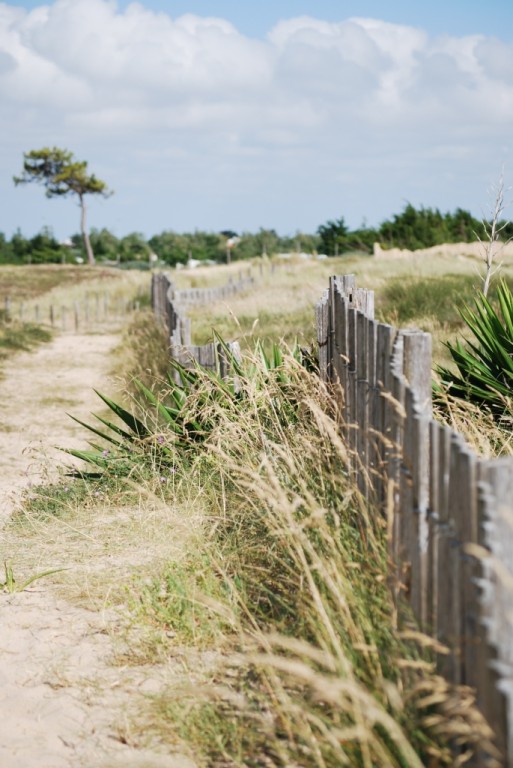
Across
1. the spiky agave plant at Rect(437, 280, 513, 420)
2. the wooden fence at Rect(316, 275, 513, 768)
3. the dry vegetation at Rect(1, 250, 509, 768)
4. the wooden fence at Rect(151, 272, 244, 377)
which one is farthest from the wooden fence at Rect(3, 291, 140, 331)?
the wooden fence at Rect(316, 275, 513, 768)

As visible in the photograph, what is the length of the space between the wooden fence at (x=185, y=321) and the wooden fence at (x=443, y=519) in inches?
87.3

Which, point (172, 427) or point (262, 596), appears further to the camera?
point (172, 427)

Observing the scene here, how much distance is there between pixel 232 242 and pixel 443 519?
5472cm

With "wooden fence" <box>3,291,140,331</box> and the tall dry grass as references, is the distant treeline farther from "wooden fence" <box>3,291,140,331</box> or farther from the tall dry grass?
the tall dry grass

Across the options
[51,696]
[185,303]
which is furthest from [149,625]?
[185,303]

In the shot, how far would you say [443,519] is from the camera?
8.35ft

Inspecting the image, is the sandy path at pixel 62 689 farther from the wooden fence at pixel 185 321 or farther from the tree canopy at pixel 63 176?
the tree canopy at pixel 63 176

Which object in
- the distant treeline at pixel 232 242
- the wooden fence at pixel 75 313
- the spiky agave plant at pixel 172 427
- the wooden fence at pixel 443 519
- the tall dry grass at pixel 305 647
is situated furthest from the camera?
the distant treeline at pixel 232 242

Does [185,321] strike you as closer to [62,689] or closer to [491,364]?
[491,364]

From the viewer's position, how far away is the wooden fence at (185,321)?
6309mm

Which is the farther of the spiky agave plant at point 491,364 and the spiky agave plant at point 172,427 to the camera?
the spiky agave plant at point 491,364

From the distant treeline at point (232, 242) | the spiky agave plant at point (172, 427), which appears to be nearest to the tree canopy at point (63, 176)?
the distant treeline at point (232, 242)

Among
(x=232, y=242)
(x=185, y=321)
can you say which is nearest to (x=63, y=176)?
(x=232, y=242)

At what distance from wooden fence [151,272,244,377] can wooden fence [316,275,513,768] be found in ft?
7.28
